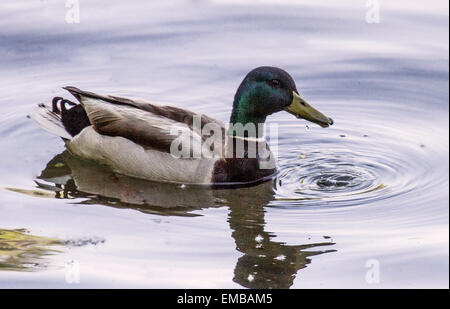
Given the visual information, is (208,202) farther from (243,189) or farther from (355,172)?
(355,172)

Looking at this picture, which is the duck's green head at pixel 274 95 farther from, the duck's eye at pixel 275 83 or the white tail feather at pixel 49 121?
the white tail feather at pixel 49 121

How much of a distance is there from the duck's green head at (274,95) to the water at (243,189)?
61cm

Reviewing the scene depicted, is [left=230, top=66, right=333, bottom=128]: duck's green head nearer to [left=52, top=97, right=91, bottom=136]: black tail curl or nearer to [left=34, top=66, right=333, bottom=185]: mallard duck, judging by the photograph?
[left=34, top=66, right=333, bottom=185]: mallard duck

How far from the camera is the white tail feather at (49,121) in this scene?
10.1m

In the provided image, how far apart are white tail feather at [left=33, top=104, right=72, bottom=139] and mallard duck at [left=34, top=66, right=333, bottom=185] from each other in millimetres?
374

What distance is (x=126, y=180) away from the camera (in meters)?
9.55

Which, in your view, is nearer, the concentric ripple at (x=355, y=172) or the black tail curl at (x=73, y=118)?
the concentric ripple at (x=355, y=172)

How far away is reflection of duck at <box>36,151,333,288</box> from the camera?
25.2 ft

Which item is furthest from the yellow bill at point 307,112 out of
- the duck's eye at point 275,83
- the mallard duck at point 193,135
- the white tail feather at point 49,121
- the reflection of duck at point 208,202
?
the white tail feather at point 49,121

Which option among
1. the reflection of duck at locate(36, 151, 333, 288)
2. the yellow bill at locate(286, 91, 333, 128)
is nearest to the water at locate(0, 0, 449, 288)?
the reflection of duck at locate(36, 151, 333, 288)

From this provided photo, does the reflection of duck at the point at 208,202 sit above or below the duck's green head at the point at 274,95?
below

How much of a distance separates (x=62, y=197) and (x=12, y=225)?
0.78 meters

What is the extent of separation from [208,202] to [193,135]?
718mm

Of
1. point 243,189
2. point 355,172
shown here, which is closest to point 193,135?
point 243,189
